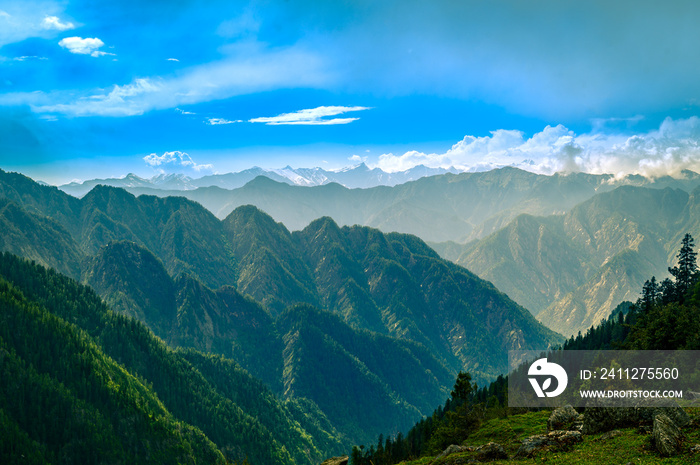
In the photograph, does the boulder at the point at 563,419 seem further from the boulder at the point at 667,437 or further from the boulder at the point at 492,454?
the boulder at the point at 667,437

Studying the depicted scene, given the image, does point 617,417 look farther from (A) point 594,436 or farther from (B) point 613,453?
(B) point 613,453

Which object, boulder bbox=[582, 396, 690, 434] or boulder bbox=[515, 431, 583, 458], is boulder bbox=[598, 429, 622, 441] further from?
boulder bbox=[515, 431, 583, 458]

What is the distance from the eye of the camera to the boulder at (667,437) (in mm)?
49188

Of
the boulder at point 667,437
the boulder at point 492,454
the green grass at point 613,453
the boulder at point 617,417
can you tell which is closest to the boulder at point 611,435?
the green grass at point 613,453

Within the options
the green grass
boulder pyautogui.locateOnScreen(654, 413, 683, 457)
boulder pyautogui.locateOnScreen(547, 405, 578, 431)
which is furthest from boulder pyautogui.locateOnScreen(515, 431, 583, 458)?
boulder pyautogui.locateOnScreen(654, 413, 683, 457)

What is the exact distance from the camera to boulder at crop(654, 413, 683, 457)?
1937 inches

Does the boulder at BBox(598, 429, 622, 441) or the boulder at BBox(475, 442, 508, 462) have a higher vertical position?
the boulder at BBox(598, 429, 622, 441)

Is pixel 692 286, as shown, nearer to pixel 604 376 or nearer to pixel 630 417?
pixel 604 376

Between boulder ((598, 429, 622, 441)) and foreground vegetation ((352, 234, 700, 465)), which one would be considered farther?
boulder ((598, 429, 622, 441))

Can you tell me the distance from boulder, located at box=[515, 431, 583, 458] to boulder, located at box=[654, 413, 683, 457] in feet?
36.6

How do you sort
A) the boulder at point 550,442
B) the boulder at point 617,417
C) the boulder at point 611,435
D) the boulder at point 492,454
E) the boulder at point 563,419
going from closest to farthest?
1. the boulder at point 611,435
2. the boulder at point 617,417
3. the boulder at point 550,442
4. the boulder at point 492,454
5. the boulder at point 563,419

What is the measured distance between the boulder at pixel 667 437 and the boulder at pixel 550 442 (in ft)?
36.6

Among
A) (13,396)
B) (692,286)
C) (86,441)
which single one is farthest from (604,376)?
(13,396)

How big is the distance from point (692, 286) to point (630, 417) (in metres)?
115
